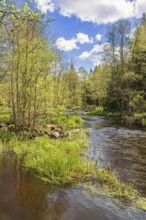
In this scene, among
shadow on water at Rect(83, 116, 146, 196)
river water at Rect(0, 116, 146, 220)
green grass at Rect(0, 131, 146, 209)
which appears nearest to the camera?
river water at Rect(0, 116, 146, 220)

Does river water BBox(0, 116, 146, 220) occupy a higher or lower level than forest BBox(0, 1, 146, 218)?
lower

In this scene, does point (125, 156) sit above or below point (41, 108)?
below

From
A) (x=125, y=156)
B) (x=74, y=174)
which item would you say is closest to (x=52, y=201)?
(x=74, y=174)

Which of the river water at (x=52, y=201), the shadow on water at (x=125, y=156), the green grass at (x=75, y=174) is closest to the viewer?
the river water at (x=52, y=201)

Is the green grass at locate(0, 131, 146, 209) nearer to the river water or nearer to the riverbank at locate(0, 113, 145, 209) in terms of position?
the riverbank at locate(0, 113, 145, 209)

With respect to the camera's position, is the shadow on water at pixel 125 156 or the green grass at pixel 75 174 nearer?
the green grass at pixel 75 174

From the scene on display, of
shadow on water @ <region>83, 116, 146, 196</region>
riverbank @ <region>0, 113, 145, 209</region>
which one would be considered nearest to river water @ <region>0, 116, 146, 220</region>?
shadow on water @ <region>83, 116, 146, 196</region>

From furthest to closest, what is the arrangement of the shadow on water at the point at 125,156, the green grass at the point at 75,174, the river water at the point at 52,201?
the shadow on water at the point at 125,156
the green grass at the point at 75,174
the river water at the point at 52,201

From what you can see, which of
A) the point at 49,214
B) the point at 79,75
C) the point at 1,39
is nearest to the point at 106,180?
the point at 49,214

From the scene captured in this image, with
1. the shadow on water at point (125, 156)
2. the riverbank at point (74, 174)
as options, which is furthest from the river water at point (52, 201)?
the riverbank at point (74, 174)

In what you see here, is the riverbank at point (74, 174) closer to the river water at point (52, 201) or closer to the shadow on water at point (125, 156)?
the river water at point (52, 201)

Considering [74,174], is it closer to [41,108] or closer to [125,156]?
[125,156]

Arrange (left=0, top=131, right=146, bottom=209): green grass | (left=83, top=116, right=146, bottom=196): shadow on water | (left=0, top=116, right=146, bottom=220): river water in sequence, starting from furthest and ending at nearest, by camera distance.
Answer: (left=83, top=116, right=146, bottom=196): shadow on water → (left=0, top=131, right=146, bottom=209): green grass → (left=0, top=116, right=146, bottom=220): river water

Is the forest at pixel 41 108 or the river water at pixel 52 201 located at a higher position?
the forest at pixel 41 108
